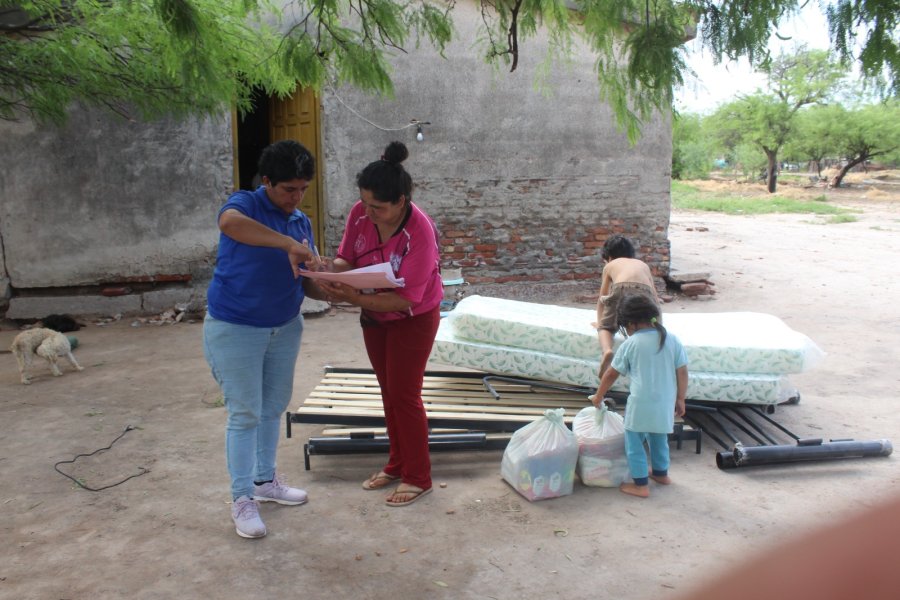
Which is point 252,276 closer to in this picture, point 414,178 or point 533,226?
point 414,178

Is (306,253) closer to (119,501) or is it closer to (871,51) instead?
(119,501)

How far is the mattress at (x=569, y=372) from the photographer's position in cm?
511

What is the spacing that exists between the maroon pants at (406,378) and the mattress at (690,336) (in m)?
1.54

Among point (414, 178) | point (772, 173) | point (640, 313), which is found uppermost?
point (772, 173)

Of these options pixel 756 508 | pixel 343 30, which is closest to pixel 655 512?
pixel 756 508

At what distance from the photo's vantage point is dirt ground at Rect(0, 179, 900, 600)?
10.9 feet

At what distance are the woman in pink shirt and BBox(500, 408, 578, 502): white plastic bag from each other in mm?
512

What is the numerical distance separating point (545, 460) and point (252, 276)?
1819 mm

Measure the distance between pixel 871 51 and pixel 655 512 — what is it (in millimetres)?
2438

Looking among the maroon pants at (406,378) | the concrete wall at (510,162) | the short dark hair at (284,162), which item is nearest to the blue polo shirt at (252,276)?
the short dark hair at (284,162)

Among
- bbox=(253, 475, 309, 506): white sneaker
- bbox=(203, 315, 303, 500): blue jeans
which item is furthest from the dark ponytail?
bbox=(253, 475, 309, 506): white sneaker

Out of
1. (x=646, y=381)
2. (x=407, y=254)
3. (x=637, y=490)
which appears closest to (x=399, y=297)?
(x=407, y=254)

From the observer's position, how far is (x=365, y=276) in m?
3.50

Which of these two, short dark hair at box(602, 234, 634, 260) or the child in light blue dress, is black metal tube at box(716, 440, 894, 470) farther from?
short dark hair at box(602, 234, 634, 260)
